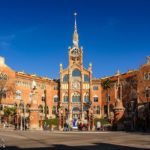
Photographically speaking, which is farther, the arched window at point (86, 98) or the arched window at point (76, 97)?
the arched window at point (86, 98)

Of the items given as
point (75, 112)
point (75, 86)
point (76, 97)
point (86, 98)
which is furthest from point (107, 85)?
point (75, 112)

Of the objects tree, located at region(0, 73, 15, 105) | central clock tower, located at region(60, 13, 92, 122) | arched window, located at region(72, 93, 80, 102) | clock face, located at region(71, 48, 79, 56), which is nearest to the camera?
tree, located at region(0, 73, 15, 105)

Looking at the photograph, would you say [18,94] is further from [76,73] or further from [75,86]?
[76,73]

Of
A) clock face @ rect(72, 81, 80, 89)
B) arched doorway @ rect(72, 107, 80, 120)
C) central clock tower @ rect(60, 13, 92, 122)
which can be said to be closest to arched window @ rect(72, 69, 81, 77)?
central clock tower @ rect(60, 13, 92, 122)

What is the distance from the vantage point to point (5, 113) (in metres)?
98.8

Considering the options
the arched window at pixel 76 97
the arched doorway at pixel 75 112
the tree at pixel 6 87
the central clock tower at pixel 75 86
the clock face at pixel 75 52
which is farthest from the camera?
→ the clock face at pixel 75 52

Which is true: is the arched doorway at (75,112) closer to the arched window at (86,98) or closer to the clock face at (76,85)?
the arched window at (86,98)

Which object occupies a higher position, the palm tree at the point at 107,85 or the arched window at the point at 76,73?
the arched window at the point at 76,73

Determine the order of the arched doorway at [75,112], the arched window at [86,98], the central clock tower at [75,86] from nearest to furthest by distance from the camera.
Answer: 1. the arched doorway at [75,112]
2. the central clock tower at [75,86]
3. the arched window at [86,98]

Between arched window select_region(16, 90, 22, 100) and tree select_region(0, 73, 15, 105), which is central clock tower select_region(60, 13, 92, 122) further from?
tree select_region(0, 73, 15, 105)

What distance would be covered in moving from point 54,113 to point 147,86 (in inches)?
1396

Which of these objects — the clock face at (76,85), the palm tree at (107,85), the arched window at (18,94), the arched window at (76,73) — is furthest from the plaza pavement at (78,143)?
the arched window at (76,73)

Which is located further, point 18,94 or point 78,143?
point 18,94

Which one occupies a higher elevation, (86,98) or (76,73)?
(76,73)
